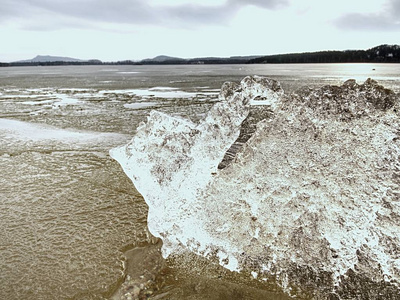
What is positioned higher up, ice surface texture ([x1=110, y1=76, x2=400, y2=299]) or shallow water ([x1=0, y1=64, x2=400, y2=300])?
ice surface texture ([x1=110, y1=76, x2=400, y2=299])

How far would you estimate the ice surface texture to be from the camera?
11.7 feet

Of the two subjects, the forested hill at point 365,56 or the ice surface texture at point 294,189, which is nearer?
the ice surface texture at point 294,189

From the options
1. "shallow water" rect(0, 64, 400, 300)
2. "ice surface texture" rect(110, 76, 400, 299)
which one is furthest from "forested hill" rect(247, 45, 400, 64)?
"shallow water" rect(0, 64, 400, 300)

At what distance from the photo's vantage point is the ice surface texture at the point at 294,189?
141 inches

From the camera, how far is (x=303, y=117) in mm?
4215

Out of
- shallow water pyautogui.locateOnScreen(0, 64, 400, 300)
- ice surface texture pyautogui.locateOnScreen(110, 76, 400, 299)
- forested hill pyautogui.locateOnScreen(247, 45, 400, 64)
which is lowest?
shallow water pyautogui.locateOnScreen(0, 64, 400, 300)

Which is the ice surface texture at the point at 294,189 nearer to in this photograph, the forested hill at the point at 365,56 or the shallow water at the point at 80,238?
the shallow water at the point at 80,238

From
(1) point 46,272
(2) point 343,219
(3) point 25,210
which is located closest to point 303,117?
(2) point 343,219

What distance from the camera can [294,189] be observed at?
403 cm

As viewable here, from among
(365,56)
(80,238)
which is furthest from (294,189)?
(365,56)

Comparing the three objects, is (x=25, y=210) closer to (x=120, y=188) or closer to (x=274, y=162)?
(x=120, y=188)

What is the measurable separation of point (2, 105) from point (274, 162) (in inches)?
792

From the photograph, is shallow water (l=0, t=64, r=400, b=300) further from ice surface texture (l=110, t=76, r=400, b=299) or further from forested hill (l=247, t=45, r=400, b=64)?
forested hill (l=247, t=45, r=400, b=64)

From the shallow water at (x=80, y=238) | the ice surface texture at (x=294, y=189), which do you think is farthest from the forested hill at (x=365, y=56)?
the shallow water at (x=80, y=238)
